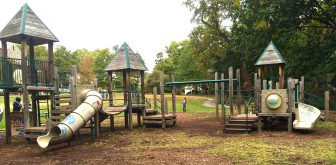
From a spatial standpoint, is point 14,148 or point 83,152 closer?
point 83,152

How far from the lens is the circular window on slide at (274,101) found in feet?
42.5

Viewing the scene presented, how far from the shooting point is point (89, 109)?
37.0ft

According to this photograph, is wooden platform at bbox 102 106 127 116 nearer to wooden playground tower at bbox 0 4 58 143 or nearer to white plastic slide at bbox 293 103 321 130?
wooden playground tower at bbox 0 4 58 143

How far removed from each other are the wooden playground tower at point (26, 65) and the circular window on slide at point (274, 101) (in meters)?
9.89

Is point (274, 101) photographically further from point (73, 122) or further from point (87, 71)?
point (87, 71)

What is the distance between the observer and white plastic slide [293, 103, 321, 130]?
12335mm

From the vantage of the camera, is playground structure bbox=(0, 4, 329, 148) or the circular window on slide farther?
the circular window on slide

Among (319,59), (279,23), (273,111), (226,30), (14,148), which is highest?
(226,30)

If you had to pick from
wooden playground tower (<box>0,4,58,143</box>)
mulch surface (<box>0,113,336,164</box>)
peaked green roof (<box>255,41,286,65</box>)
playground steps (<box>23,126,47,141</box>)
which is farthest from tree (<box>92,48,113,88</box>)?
mulch surface (<box>0,113,336,164</box>)

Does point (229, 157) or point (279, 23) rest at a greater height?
point (279, 23)

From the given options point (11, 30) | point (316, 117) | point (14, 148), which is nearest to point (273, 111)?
point (316, 117)

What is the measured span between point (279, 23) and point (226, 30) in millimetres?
15422

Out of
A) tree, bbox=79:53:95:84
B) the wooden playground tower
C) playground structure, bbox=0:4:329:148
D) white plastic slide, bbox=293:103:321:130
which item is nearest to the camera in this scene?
playground structure, bbox=0:4:329:148

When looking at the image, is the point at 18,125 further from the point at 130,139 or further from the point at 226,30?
the point at 226,30
